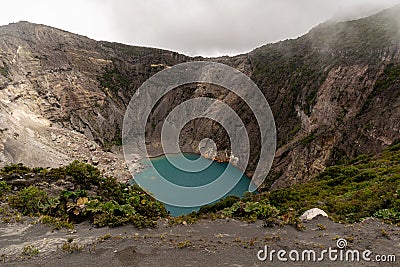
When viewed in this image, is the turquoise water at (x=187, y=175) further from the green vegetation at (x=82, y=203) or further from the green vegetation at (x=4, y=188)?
the green vegetation at (x=4, y=188)

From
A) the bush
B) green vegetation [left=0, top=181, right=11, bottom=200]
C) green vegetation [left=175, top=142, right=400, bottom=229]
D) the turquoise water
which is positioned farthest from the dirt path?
the turquoise water

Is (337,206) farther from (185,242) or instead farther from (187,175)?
(187,175)

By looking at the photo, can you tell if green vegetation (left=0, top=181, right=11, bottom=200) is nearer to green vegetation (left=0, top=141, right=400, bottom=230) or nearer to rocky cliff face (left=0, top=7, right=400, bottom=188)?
green vegetation (left=0, top=141, right=400, bottom=230)

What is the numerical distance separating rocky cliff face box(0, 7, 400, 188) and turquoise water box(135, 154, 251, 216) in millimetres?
5276

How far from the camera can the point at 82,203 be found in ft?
41.0

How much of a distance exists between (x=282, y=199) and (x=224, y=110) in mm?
68708

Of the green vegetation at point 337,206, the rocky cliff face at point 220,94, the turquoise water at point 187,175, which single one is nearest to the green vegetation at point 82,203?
the green vegetation at point 337,206

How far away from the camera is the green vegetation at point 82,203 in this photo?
35.6ft

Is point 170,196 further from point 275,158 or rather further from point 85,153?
point 85,153

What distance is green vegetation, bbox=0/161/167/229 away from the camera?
10852 mm

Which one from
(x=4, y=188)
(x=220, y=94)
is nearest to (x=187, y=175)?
(x=4, y=188)

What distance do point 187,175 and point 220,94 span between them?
50616 mm

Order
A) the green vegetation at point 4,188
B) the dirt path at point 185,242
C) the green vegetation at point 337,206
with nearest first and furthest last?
the dirt path at point 185,242
the green vegetation at point 337,206
the green vegetation at point 4,188

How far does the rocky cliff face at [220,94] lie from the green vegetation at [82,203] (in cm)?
3141
